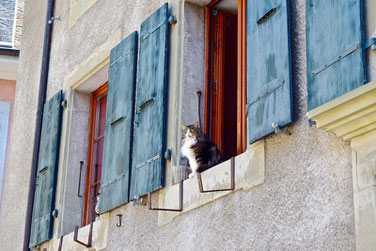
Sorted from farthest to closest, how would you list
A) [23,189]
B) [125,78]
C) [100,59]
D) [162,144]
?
[23,189] → [100,59] → [125,78] → [162,144]

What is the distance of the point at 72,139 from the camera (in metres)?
7.93

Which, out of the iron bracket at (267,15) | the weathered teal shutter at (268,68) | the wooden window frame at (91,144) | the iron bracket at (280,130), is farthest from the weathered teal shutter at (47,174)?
the iron bracket at (280,130)

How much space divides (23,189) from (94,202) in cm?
119

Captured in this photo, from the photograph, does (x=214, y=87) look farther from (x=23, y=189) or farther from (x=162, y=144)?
(x=23, y=189)

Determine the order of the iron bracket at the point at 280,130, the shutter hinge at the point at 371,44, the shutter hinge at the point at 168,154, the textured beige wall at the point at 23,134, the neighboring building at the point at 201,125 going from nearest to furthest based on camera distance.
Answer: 1. the shutter hinge at the point at 371,44
2. the neighboring building at the point at 201,125
3. the iron bracket at the point at 280,130
4. the shutter hinge at the point at 168,154
5. the textured beige wall at the point at 23,134

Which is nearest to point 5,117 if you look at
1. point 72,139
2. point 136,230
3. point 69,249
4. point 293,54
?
point 72,139

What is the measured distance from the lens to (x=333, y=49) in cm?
457

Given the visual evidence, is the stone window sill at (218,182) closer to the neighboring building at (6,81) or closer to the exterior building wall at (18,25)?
the neighboring building at (6,81)

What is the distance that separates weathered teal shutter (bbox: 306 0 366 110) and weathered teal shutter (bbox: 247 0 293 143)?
257 millimetres

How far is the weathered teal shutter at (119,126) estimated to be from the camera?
6.72m

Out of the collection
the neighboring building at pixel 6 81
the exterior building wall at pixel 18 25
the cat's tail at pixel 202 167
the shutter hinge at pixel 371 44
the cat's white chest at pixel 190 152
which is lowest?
the cat's tail at pixel 202 167

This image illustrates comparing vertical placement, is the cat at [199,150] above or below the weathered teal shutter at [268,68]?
below

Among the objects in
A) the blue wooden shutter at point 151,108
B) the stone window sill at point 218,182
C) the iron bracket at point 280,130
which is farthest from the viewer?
the blue wooden shutter at point 151,108

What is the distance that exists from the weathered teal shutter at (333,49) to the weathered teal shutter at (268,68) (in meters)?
0.26
